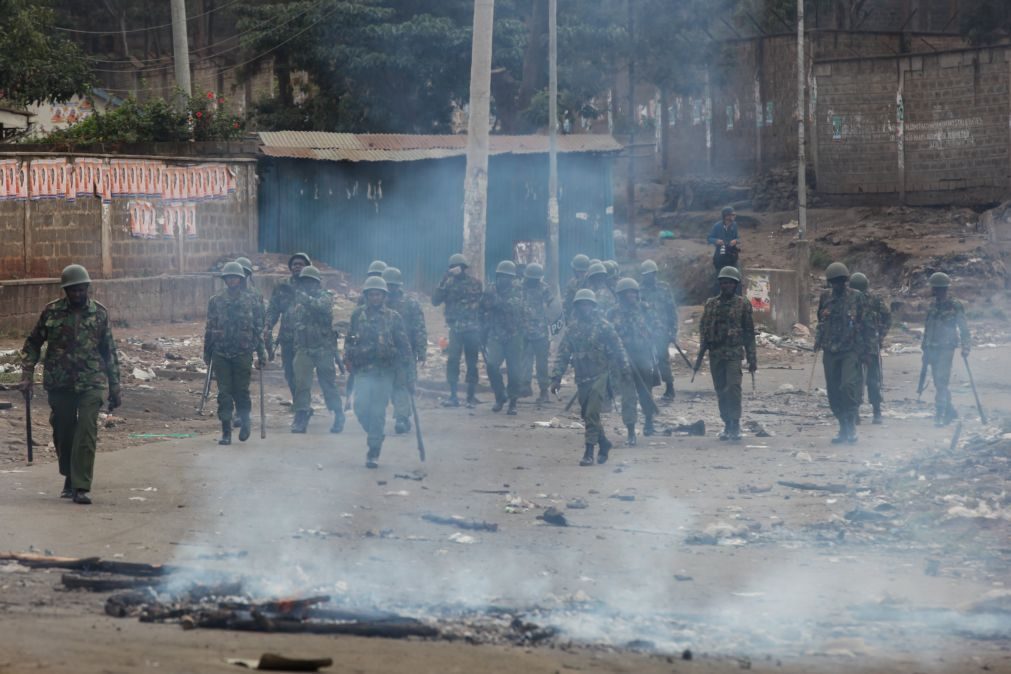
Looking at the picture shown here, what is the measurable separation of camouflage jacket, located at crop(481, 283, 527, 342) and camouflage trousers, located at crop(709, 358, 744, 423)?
3152 millimetres

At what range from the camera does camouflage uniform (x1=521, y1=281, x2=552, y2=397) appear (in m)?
17.7

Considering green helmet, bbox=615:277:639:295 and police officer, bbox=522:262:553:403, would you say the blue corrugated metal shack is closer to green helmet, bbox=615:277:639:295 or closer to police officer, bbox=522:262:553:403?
police officer, bbox=522:262:553:403

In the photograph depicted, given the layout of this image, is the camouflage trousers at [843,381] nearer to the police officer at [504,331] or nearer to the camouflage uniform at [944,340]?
the camouflage uniform at [944,340]

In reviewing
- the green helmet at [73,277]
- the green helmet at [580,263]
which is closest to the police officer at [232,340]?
the green helmet at [73,277]

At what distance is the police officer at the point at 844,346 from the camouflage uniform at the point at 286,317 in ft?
18.5

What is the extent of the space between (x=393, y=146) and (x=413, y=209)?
1.44 metres

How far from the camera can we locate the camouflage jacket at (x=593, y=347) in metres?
13.6

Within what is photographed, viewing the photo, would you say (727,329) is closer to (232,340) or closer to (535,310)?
(535,310)

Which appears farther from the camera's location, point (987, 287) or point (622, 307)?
point (987, 287)

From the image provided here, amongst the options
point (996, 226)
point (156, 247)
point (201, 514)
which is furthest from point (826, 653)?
point (996, 226)

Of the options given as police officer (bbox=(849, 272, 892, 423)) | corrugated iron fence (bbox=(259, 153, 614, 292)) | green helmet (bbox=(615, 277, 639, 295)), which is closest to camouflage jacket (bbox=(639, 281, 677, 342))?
green helmet (bbox=(615, 277, 639, 295))

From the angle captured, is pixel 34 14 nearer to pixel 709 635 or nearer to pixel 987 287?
pixel 987 287

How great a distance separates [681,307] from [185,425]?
14636mm

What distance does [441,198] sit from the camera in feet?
96.4
